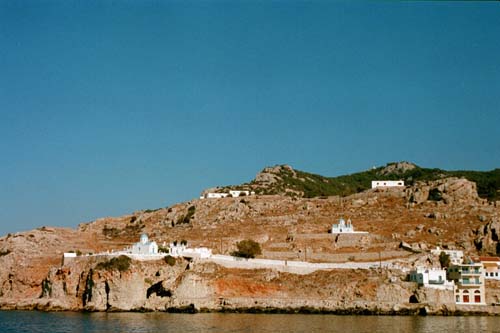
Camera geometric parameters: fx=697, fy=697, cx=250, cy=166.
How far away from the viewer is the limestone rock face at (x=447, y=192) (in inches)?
2975

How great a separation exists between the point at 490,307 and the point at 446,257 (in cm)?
758

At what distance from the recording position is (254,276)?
55125 millimetres

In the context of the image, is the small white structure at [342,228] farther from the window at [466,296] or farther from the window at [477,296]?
the window at [477,296]

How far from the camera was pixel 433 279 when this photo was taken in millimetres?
52938

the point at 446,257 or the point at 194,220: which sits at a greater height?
the point at 194,220

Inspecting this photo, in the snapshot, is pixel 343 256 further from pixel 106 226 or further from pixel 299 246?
pixel 106 226

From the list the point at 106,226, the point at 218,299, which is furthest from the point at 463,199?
the point at 106,226

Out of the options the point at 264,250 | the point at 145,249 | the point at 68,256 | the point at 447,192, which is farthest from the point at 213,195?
the point at 145,249

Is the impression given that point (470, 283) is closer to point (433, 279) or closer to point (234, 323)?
point (433, 279)

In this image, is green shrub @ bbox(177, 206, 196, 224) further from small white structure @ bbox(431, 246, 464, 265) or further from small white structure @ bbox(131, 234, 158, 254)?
small white structure @ bbox(431, 246, 464, 265)

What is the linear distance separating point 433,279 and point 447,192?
25769 mm

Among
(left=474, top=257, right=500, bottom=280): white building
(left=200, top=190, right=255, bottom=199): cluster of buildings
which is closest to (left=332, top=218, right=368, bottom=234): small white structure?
(left=474, top=257, right=500, bottom=280): white building

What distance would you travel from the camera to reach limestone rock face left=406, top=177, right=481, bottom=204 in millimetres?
75562

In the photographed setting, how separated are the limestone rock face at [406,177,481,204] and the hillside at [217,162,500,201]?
11475 mm
